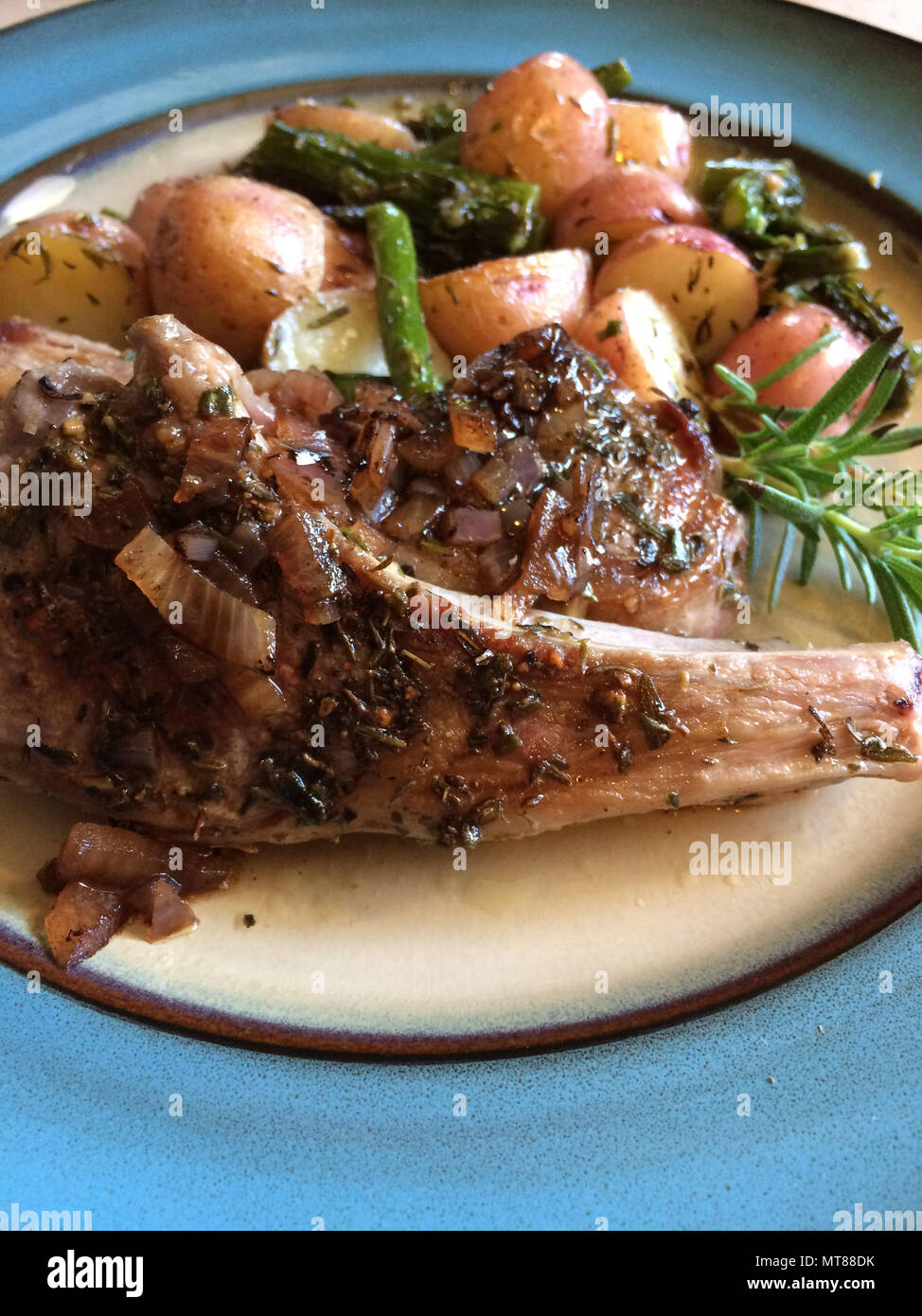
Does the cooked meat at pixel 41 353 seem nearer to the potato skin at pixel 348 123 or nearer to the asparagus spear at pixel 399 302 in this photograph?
the asparagus spear at pixel 399 302

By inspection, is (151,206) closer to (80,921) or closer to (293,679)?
(293,679)

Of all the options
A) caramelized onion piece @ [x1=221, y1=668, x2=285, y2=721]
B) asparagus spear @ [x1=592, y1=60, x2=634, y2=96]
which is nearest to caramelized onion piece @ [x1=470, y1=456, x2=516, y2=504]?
caramelized onion piece @ [x1=221, y1=668, x2=285, y2=721]

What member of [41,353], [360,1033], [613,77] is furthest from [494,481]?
[613,77]

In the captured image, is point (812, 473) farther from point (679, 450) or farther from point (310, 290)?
point (310, 290)

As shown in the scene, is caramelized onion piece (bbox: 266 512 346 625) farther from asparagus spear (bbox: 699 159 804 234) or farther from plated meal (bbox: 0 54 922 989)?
asparagus spear (bbox: 699 159 804 234)

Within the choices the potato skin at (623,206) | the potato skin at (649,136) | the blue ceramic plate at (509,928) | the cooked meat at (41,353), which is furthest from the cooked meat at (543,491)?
the potato skin at (649,136)

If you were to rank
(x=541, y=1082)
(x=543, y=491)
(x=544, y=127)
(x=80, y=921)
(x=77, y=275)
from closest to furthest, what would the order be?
(x=541, y=1082), (x=80, y=921), (x=543, y=491), (x=77, y=275), (x=544, y=127)

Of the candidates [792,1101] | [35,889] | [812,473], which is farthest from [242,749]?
[812,473]
